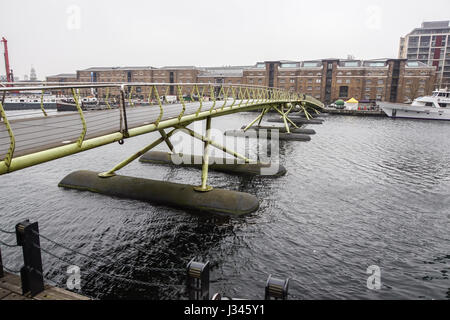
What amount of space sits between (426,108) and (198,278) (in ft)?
220

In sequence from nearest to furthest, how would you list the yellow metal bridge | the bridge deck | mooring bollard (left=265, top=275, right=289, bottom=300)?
mooring bollard (left=265, top=275, right=289, bottom=300) → the yellow metal bridge → the bridge deck

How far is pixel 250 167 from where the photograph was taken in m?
18.4

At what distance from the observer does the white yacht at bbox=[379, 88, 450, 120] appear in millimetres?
57344

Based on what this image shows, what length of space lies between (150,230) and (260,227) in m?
4.08

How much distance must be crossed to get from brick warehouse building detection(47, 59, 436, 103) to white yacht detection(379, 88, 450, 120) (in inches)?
937

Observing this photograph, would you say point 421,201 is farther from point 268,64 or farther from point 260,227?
point 268,64

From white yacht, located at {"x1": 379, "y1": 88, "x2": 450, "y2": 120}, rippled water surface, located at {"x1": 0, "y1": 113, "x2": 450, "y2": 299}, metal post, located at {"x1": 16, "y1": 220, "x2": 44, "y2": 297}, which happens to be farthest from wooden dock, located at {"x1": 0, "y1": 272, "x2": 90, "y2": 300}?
white yacht, located at {"x1": 379, "y1": 88, "x2": 450, "y2": 120}

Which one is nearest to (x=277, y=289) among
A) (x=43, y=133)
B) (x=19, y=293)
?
(x=19, y=293)

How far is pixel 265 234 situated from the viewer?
10938 millimetres

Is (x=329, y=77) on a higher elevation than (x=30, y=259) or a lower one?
higher

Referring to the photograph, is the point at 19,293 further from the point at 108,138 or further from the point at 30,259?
the point at 108,138

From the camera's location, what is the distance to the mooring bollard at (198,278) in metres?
5.05

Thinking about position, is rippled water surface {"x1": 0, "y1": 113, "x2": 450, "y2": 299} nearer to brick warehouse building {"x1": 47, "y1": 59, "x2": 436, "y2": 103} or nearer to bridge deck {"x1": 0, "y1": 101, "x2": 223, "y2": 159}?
bridge deck {"x1": 0, "y1": 101, "x2": 223, "y2": 159}
